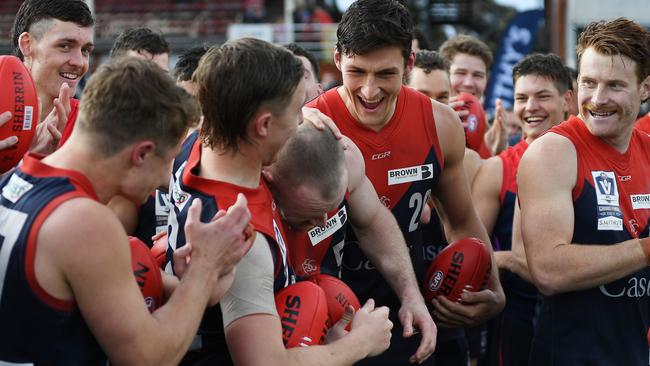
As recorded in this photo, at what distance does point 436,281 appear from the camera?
4.60 meters

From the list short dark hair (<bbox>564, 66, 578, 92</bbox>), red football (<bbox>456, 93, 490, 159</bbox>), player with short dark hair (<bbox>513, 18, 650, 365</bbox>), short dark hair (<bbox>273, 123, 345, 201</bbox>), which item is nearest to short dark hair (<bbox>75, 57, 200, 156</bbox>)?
short dark hair (<bbox>273, 123, 345, 201</bbox>)

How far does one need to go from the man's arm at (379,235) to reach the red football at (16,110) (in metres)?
1.59

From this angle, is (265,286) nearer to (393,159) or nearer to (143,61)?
(143,61)

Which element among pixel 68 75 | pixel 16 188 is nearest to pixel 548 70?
pixel 68 75

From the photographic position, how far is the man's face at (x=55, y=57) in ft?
16.2

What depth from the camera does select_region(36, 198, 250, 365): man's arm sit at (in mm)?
2490

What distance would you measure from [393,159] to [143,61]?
218 centimetres

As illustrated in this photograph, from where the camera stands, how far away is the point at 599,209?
4168 millimetres

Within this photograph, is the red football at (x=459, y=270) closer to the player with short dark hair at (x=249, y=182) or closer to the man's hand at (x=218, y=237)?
the player with short dark hair at (x=249, y=182)

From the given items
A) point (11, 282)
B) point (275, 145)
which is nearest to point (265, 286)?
point (275, 145)

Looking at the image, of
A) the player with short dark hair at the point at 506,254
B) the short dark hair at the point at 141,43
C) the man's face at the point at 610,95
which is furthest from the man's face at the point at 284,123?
the short dark hair at the point at 141,43

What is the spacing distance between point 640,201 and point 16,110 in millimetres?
3232

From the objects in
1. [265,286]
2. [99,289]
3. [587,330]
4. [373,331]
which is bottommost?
[587,330]

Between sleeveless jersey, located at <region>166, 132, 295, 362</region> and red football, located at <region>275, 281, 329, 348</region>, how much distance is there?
75mm
